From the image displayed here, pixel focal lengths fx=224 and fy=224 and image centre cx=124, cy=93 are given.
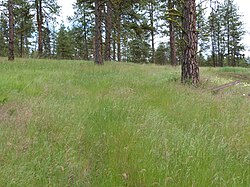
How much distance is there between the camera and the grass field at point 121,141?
2.39 m

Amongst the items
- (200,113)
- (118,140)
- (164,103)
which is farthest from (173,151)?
(164,103)

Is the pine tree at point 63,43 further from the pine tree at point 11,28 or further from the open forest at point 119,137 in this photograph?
the open forest at point 119,137

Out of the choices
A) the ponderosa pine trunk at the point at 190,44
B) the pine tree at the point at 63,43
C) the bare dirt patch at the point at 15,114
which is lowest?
the bare dirt patch at the point at 15,114

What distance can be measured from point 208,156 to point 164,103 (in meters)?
2.49

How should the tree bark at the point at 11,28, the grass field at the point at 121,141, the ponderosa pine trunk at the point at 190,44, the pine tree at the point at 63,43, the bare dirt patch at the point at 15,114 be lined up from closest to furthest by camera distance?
the grass field at the point at 121,141 < the bare dirt patch at the point at 15,114 < the ponderosa pine trunk at the point at 190,44 < the tree bark at the point at 11,28 < the pine tree at the point at 63,43

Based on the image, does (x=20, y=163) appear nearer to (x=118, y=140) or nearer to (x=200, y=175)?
(x=118, y=140)

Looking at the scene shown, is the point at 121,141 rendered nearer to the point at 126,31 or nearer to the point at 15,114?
the point at 15,114

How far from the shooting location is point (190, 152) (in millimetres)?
2842

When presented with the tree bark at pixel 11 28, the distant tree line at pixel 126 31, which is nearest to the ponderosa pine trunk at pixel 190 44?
the distant tree line at pixel 126 31

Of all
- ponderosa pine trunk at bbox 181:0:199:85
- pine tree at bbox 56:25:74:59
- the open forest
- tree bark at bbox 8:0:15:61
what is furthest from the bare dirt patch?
pine tree at bbox 56:25:74:59

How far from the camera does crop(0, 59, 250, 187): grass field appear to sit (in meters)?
2.39

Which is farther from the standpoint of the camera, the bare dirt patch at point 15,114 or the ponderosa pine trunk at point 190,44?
the ponderosa pine trunk at point 190,44

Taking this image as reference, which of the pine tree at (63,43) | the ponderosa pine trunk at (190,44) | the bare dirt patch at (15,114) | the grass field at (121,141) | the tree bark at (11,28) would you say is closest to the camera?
the grass field at (121,141)

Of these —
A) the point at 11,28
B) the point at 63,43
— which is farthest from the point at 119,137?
the point at 63,43
